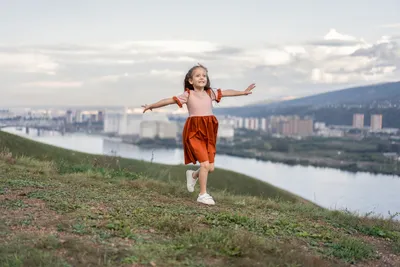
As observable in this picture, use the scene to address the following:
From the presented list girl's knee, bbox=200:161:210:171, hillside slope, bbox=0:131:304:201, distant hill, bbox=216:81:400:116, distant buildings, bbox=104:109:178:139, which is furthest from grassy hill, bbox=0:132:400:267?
distant hill, bbox=216:81:400:116

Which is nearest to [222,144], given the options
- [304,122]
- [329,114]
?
[304,122]

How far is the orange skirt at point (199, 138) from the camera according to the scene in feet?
Answer: 22.4

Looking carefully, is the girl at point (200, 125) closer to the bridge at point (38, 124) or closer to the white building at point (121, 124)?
the bridge at point (38, 124)

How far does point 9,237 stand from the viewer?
14.2 ft

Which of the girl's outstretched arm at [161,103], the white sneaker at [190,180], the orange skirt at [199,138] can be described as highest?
the girl's outstretched arm at [161,103]

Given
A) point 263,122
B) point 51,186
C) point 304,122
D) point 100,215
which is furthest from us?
point 263,122

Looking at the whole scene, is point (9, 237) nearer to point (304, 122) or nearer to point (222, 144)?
point (222, 144)

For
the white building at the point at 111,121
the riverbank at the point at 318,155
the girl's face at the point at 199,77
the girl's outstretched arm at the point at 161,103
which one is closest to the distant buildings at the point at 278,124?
the riverbank at the point at 318,155

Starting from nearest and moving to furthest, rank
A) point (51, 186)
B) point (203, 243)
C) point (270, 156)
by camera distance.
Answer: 1. point (203, 243)
2. point (51, 186)
3. point (270, 156)

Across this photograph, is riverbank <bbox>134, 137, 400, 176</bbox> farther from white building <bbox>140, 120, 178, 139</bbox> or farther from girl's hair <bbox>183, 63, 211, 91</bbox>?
girl's hair <bbox>183, 63, 211, 91</bbox>

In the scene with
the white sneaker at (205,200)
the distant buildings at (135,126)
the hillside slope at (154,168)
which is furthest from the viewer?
the distant buildings at (135,126)

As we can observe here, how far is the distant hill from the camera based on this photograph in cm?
12756

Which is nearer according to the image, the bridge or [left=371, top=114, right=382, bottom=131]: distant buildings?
the bridge

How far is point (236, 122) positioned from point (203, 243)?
122 metres
